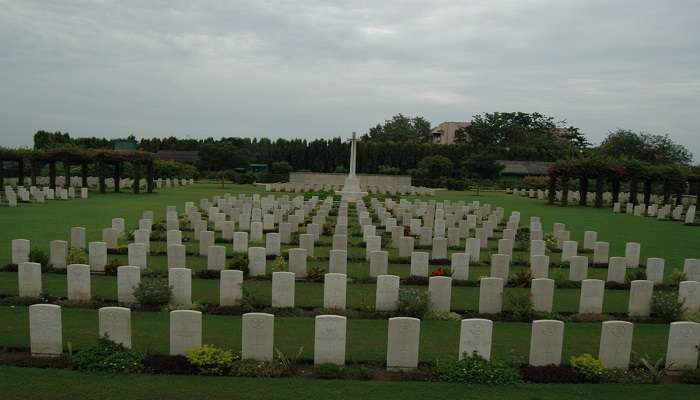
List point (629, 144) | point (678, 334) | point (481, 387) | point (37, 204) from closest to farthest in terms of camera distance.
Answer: point (481, 387) < point (678, 334) < point (37, 204) < point (629, 144)

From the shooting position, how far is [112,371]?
676 centimetres

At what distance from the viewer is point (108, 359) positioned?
682 cm

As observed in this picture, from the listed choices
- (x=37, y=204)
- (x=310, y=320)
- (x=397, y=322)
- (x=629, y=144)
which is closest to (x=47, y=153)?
(x=37, y=204)

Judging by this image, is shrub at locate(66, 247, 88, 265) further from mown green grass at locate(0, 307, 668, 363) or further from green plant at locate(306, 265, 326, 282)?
green plant at locate(306, 265, 326, 282)

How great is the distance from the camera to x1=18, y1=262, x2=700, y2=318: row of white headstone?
9586mm

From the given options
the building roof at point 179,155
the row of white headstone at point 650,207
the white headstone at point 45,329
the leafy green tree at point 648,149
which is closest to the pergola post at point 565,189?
the row of white headstone at point 650,207

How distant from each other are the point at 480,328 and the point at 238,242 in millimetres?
9278

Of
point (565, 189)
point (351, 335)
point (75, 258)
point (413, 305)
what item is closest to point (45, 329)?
point (351, 335)

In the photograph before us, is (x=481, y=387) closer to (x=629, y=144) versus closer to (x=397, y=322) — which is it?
(x=397, y=322)

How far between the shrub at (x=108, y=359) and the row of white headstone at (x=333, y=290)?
2671 mm

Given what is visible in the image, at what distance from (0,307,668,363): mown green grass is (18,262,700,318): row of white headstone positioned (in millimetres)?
458

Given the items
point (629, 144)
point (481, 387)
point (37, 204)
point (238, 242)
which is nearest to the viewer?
point (481, 387)

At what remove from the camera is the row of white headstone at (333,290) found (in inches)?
377

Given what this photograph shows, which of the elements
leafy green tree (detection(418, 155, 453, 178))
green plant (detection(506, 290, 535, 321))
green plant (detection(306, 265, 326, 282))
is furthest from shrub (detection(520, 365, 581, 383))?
leafy green tree (detection(418, 155, 453, 178))
